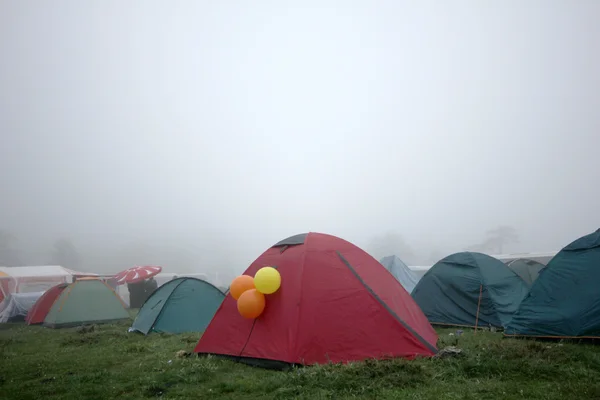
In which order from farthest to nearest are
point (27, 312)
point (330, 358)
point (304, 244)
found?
point (27, 312) → point (304, 244) → point (330, 358)

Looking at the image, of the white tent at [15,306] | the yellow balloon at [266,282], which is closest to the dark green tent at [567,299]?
the yellow balloon at [266,282]

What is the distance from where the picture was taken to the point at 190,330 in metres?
12.9

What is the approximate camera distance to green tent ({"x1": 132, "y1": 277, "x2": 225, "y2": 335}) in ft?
42.4

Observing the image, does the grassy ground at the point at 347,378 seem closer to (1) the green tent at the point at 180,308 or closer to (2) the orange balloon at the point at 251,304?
(2) the orange balloon at the point at 251,304

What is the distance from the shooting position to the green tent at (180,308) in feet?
42.4

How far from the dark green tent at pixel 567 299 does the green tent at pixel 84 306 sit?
16.5 meters

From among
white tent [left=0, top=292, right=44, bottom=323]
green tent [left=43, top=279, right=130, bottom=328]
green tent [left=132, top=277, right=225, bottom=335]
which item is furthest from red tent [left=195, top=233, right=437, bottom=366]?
white tent [left=0, top=292, right=44, bottom=323]

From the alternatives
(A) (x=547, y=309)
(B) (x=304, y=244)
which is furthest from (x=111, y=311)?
(A) (x=547, y=309)

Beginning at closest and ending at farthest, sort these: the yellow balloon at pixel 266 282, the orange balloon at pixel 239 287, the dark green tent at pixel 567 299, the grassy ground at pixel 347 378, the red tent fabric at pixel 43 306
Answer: the grassy ground at pixel 347 378, the yellow balloon at pixel 266 282, the dark green tent at pixel 567 299, the orange balloon at pixel 239 287, the red tent fabric at pixel 43 306

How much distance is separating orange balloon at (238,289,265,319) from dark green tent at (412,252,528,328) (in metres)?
6.86

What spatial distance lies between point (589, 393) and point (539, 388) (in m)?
0.56

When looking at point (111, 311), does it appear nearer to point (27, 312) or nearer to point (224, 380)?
point (27, 312)

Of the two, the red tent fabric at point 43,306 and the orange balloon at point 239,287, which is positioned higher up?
the orange balloon at point 239,287

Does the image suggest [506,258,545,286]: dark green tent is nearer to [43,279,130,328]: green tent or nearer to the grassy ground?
the grassy ground
